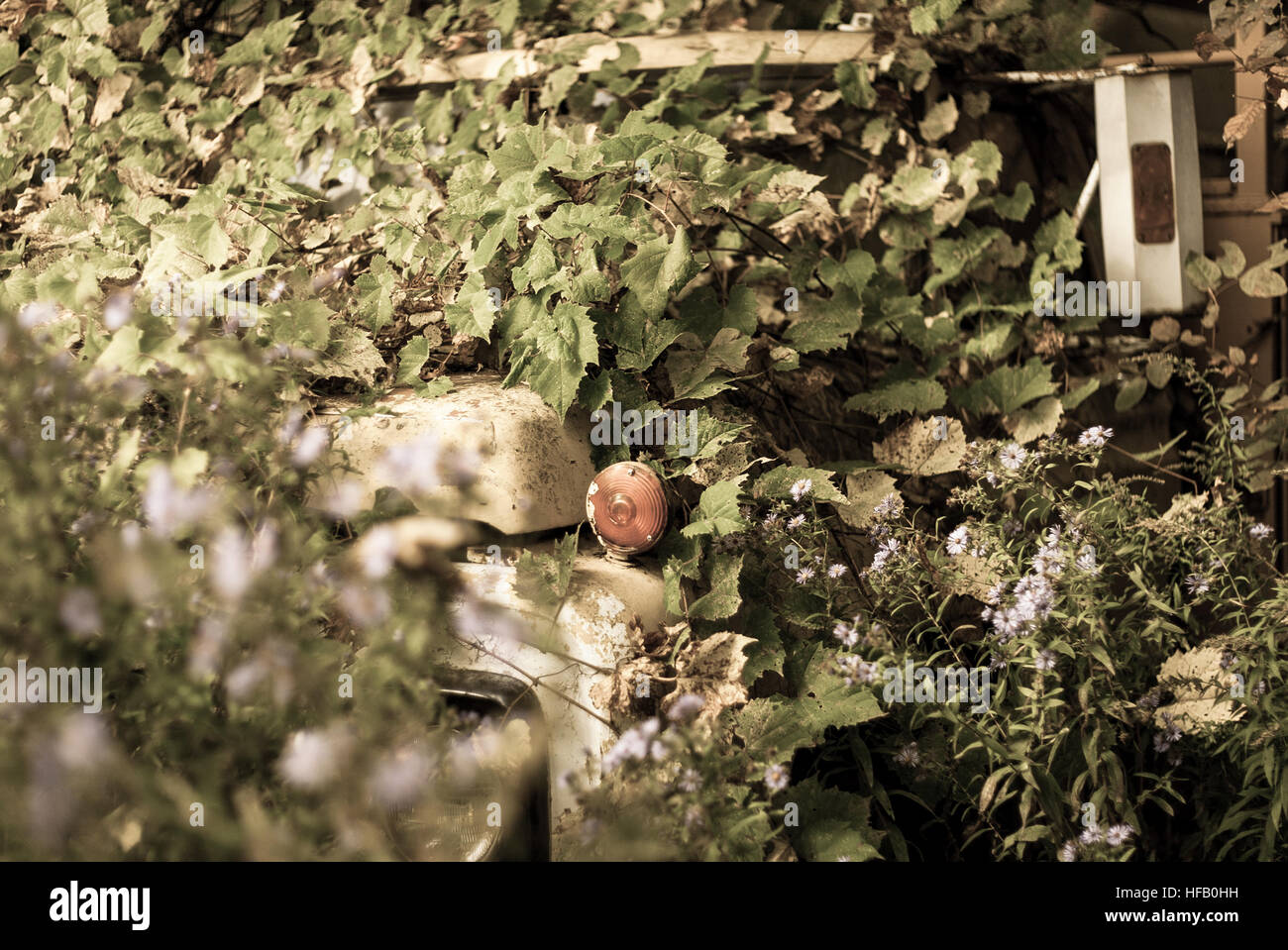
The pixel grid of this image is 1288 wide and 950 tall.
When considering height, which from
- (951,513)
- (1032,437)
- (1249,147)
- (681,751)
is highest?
(1249,147)

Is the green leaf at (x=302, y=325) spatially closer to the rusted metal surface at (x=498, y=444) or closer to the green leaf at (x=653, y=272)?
the rusted metal surface at (x=498, y=444)

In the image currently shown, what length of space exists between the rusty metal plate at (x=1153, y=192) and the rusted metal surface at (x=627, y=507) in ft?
6.37

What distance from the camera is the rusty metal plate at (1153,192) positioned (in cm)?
333

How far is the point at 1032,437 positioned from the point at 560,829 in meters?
1.98

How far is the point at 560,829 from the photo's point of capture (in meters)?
2.09

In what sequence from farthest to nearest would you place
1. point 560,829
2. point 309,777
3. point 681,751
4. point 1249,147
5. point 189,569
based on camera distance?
point 1249,147
point 560,829
point 681,751
point 189,569
point 309,777

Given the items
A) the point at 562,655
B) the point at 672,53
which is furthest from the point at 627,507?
the point at 672,53

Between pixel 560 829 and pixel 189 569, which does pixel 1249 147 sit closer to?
pixel 560 829

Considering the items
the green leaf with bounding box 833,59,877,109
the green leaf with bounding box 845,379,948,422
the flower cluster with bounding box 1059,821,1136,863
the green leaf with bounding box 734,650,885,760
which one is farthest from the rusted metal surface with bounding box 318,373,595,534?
the green leaf with bounding box 833,59,877,109

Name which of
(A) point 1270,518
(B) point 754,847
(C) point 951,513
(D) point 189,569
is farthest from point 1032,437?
(D) point 189,569

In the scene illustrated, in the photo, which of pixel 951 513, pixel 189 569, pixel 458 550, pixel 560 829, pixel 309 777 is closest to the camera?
pixel 309 777

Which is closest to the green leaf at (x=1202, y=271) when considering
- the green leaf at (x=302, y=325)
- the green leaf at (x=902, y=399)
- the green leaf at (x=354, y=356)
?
the green leaf at (x=902, y=399)

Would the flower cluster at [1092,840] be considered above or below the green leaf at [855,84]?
below

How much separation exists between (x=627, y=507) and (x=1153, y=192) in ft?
6.80
